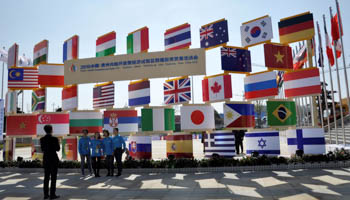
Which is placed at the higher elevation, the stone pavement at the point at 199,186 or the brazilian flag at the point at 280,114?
the brazilian flag at the point at 280,114

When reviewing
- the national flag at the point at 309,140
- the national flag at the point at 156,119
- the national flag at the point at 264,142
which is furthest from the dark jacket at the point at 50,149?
the national flag at the point at 309,140

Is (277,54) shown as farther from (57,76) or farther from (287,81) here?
(57,76)

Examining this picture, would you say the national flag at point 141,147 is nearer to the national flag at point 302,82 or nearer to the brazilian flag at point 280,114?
the brazilian flag at point 280,114

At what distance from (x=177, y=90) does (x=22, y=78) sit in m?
7.47

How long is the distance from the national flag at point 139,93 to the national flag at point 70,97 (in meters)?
2.57

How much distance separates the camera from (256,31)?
442 inches

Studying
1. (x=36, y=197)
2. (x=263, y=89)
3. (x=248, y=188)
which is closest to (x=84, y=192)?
(x=36, y=197)

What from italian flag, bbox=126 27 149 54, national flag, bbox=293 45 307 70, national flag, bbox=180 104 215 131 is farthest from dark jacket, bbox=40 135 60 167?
national flag, bbox=293 45 307 70

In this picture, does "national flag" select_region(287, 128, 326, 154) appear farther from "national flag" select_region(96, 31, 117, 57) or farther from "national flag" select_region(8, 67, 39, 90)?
"national flag" select_region(8, 67, 39, 90)

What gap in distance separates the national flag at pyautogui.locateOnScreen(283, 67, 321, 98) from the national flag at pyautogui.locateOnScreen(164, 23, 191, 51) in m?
4.26

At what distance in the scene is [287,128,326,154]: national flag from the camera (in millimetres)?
10398

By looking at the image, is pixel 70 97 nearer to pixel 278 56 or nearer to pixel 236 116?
pixel 236 116

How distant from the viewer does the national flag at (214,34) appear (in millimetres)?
11047

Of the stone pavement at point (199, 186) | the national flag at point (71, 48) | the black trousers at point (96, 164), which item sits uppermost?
the national flag at point (71, 48)
